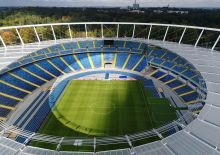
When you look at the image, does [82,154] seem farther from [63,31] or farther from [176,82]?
[63,31]

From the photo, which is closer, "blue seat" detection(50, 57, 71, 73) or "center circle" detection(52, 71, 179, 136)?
"center circle" detection(52, 71, 179, 136)

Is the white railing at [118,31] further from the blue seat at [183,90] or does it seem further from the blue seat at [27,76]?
the blue seat at [183,90]

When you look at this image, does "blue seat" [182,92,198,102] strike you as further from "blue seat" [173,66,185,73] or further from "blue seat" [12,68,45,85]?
"blue seat" [12,68,45,85]

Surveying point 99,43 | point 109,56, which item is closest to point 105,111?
point 109,56

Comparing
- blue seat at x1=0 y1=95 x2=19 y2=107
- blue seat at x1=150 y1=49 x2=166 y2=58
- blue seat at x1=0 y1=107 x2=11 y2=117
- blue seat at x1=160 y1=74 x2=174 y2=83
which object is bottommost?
blue seat at x1=0 y1=107 x2=11 y2=117

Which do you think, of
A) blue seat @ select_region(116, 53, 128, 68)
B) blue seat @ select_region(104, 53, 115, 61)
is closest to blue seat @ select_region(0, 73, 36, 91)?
blue seat @ select_region(104, 53, 115, 61)

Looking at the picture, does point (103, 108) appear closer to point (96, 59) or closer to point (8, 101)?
point (8, 101)
